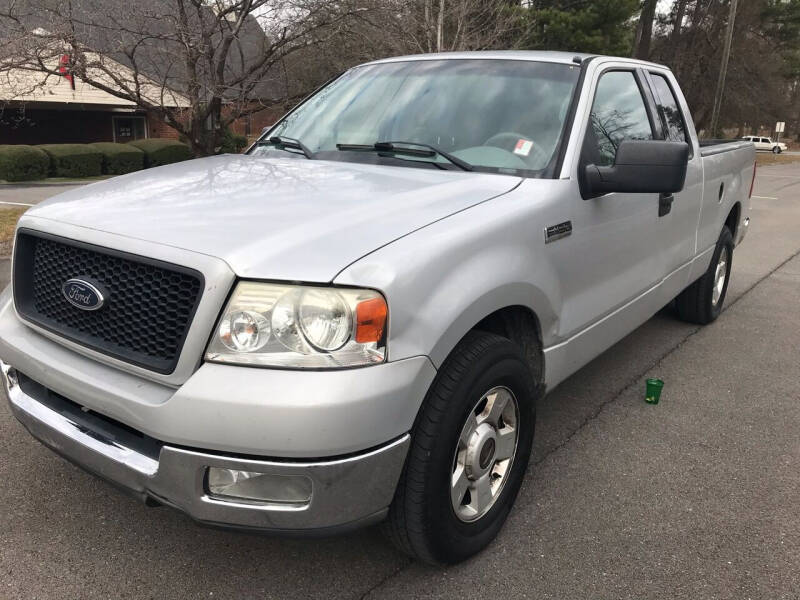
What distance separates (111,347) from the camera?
2.24 m

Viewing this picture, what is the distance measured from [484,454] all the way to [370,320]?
82 centimetres

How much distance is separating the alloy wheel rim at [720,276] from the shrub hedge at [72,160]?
19490mm

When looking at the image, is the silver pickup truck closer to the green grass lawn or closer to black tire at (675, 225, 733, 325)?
→ black tire at (675, 225, 733, 325)

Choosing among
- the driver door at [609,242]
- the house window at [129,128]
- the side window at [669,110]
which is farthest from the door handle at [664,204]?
the house window at [129,128]

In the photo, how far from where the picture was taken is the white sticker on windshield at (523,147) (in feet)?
10.0

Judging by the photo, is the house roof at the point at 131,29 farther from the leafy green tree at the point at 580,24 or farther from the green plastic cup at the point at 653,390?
the leafy green tree at the point at 580,24

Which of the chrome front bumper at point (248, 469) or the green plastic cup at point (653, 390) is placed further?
the green plastic cup at point (653, 390)

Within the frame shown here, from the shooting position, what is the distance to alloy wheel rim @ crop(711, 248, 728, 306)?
5.55m

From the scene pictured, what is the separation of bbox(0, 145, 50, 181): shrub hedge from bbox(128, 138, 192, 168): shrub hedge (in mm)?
3426

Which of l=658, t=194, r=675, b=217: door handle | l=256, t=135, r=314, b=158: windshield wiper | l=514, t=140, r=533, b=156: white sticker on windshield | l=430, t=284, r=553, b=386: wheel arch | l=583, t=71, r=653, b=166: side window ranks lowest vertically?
l=430, t=284, r=553, b=386: wheel arch

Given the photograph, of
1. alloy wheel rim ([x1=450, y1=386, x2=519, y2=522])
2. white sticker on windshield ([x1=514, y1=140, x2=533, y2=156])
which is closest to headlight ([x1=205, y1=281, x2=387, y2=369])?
alloy wheel rim ([x1=450, y1=386, x2=519, y2=522])

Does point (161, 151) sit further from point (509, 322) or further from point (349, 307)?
point (349, 307)

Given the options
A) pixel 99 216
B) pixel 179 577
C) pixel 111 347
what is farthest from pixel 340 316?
pixel 179 577

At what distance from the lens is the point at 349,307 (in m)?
2.03
